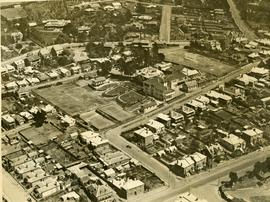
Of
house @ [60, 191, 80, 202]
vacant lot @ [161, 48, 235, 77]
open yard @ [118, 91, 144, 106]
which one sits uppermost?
vacant lot @ [161, 48, 235, 77]

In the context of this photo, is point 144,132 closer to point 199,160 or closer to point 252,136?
point 199,160

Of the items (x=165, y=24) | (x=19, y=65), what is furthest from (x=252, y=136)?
(x=165, y=24)

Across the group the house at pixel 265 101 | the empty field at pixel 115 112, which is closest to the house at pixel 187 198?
the empty field at pixel 115 112

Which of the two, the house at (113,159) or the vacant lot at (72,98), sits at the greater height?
the vacant lot at (72,98)

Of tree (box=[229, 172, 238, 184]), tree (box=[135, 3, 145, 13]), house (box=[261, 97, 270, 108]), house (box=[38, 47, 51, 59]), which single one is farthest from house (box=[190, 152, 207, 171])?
tree (box=[135, 3, 145, 13])

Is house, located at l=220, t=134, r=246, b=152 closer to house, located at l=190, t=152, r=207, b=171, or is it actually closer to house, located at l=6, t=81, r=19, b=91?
house, located at l=190, t=152, r=207, b=171

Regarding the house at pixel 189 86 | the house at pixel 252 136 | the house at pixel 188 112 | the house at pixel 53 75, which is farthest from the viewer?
the house at pixel 53 75

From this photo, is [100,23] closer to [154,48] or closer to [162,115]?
[154,48]

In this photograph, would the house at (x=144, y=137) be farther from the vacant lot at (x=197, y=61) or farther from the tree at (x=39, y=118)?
the vacant lot at (x=197, y=61)
